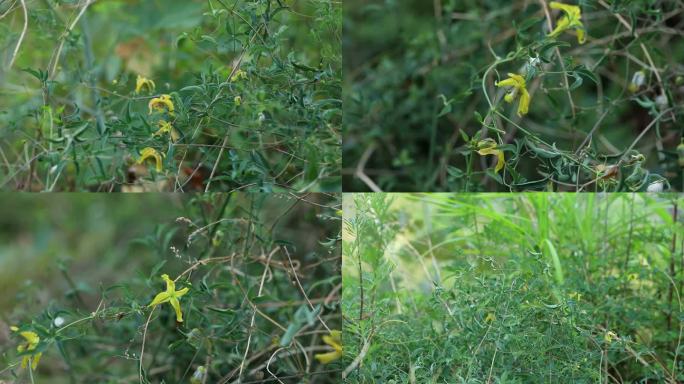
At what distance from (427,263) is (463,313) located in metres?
0.17

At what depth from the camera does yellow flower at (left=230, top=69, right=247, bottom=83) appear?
1.23m

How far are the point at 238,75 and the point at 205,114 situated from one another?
0.08 m

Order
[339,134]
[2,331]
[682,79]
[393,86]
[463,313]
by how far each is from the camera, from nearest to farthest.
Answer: [463,313] → [339,134] → [682,79] → [2,331] → [393,86]

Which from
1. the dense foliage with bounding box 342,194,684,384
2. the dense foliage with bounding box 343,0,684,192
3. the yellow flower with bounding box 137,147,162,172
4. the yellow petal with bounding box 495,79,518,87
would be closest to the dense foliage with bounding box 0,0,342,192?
the yellow flower with bounding box 137,147,162,172

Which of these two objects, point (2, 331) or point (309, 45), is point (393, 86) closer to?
point (309, 45)

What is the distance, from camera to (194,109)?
1.24m

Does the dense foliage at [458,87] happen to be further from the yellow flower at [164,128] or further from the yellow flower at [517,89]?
the yellow flower at [164,128]

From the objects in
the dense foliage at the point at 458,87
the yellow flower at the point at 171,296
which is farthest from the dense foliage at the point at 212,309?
the dense foliage at the point at 458,87

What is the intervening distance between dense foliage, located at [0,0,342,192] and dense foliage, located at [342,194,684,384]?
0.49 feet

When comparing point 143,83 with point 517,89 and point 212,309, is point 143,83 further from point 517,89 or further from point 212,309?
point 517,89

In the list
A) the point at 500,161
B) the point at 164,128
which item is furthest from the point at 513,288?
the point at 164,128

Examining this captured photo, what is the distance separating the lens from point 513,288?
3.83 ft

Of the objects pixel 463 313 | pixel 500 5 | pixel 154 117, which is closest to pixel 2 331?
pixel 154 117

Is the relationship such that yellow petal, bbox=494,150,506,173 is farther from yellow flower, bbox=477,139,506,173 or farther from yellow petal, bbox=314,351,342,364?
yellow petal, bbox=314,351,342,364
